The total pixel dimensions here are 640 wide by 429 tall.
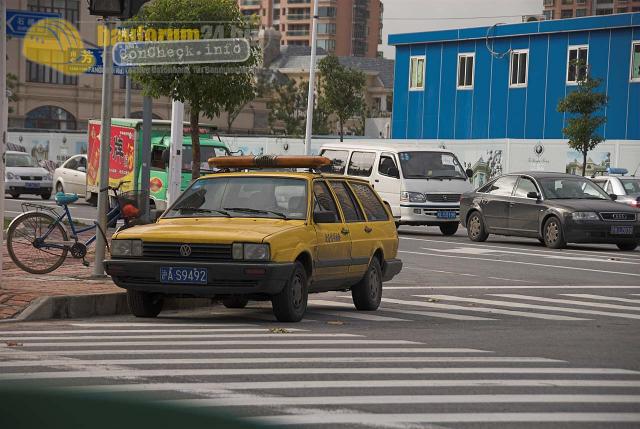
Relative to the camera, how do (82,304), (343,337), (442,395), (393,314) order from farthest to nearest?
(393,314) → (82,304) → (343,337) → (442,395)

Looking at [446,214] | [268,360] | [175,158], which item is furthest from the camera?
[446,214]

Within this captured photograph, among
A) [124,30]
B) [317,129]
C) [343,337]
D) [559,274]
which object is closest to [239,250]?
[343,337]

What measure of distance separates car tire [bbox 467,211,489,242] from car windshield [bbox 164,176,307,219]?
15.6 meters

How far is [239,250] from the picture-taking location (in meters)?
11.7

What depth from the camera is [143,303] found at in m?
12.5

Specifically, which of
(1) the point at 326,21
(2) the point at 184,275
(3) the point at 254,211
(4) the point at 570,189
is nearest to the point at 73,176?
(4) the point at 570,189

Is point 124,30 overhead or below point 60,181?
overhead

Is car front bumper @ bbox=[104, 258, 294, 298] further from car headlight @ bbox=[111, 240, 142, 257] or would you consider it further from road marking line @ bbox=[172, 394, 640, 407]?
road marking line @ bbox=[172, 394, 640, 407]

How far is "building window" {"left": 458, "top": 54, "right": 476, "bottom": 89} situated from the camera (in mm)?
63375

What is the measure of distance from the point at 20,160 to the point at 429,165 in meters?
19.0

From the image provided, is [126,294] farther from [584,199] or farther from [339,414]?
[584,199]

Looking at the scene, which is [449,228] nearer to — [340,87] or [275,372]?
[275,372]

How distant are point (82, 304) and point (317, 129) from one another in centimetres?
9905

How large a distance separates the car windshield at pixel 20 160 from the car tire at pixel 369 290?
3231 cm
